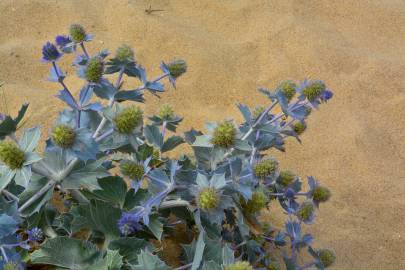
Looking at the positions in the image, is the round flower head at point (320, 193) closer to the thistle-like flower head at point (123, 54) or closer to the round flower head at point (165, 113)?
the round flower head at point (165, 113)

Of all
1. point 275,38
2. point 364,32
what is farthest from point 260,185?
point 364,32

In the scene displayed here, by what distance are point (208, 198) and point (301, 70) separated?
7.30 feet

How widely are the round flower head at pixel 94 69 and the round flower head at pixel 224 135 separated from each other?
36 centimetres

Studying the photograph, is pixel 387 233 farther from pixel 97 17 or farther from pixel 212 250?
pixel 97 17

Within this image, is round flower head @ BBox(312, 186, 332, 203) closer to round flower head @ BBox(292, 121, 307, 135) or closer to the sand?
round flower head @ BBox(292, 121, 307, 135)

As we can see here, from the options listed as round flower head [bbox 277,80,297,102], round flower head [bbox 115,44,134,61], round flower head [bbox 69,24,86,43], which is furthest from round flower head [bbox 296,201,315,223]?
round flower head [bbox 69,24,86,43]

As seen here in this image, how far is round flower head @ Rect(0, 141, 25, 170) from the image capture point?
1173 mm

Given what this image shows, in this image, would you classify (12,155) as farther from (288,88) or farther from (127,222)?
(288,88)

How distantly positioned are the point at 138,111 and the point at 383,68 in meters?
2.56

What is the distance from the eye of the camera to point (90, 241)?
4.67ft

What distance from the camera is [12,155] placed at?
117 cm

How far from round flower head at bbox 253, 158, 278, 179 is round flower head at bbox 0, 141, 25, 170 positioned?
2.29 feet

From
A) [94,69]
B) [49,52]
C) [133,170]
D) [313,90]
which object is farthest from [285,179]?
[49,52]

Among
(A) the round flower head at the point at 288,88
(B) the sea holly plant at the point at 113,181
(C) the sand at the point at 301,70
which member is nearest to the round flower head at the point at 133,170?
(B) the sea holly plant at the point at 113,181
